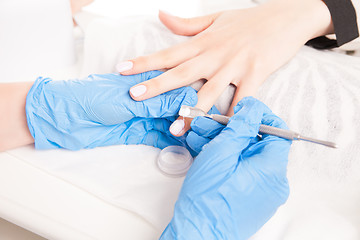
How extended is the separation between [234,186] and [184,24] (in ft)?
2.10

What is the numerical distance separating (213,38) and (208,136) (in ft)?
1.17

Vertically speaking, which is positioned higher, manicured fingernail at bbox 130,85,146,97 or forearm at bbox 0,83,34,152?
manicured fingernail at bbox 130,85,146,97

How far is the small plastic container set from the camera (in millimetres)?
757

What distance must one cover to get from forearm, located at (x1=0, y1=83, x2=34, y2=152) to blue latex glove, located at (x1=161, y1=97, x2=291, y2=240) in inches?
19.2

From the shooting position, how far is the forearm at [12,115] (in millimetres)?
787

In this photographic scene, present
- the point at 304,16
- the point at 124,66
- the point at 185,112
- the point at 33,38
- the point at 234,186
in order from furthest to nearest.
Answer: the point at 33,38 → the point at 304,16 → the point at 124,66 → the point at 185,112 → the point at 234,186

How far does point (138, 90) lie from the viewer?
2.52 feet

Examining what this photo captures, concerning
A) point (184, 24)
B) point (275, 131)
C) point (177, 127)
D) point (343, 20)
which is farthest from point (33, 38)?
point (343, 20)

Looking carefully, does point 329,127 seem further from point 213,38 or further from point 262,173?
point 213,38

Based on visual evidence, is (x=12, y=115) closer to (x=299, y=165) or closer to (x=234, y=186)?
(x=234, y=186)

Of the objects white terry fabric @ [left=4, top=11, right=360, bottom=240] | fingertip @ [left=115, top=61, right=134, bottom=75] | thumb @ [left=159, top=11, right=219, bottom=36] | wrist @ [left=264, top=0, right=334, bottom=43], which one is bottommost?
white terry fabric @ [left=4, top=11, right=360, bottom=240]

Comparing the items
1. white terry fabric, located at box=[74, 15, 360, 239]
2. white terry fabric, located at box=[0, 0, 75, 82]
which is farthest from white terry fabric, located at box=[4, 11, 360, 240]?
white terry fabric, located at box=[0, 0, 75, 82]

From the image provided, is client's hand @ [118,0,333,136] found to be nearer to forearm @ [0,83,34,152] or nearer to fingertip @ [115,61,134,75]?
fingertip @ [115,61,134,75]

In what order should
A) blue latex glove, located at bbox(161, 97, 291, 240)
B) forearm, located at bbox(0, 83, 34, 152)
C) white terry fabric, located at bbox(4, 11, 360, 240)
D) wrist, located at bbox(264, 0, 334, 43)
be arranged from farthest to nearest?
wrist, located at bbox(264, 0, 334, 43) → forearm, located at bbox(0, 83, 34, 152) → white terry fabric, located at bbox(4, 11, 360, 240) → blue latex glove, located at bbox(161, 97, 291, 240)
